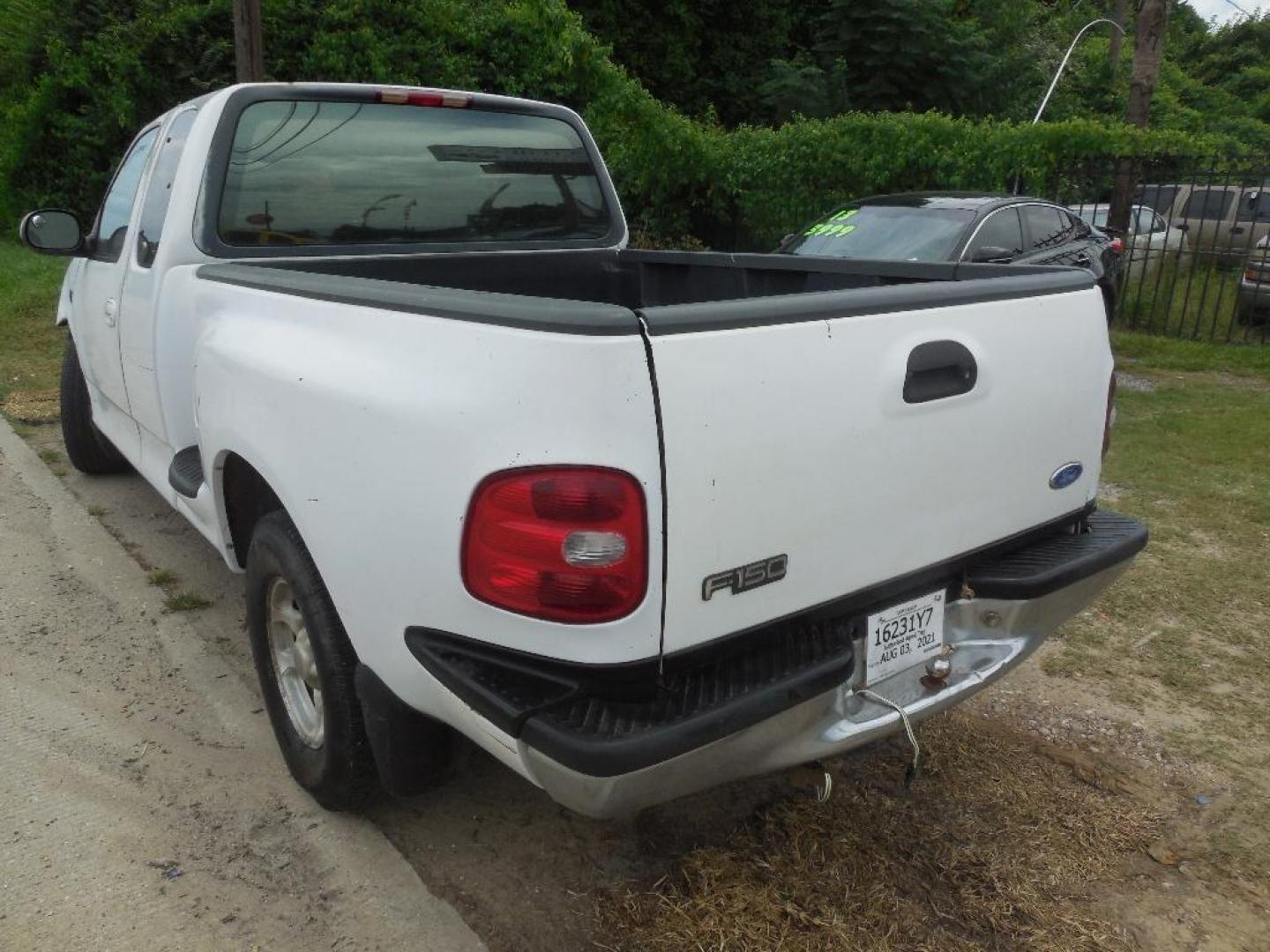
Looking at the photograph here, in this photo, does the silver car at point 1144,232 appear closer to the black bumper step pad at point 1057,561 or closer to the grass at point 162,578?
the black bumper step pad at point 1057,561

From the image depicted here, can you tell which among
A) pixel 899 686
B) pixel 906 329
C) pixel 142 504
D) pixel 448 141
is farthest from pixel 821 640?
pixel 142 504

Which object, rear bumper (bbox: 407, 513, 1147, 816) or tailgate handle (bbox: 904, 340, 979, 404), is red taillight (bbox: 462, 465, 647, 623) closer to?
rear bumper (bbox: 407, 513, 1147, 816)

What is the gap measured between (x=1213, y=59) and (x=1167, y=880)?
47558mm

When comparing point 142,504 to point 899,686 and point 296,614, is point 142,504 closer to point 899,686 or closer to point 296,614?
point 296,614

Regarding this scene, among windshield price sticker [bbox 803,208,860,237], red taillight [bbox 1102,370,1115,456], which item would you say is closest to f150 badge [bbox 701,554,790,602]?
red taillight [bbox 1102,370,1115,456]

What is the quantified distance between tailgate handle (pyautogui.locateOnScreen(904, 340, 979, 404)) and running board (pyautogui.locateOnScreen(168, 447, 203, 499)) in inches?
86.5

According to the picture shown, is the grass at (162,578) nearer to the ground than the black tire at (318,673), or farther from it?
nearer to the ground

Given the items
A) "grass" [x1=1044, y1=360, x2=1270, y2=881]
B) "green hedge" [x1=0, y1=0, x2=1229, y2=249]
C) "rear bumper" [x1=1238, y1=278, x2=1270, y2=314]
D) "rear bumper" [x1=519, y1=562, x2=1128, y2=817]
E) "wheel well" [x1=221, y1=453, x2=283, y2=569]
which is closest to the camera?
"rear bumper" [x1=519, y1=562, x2=1128, y2=817]

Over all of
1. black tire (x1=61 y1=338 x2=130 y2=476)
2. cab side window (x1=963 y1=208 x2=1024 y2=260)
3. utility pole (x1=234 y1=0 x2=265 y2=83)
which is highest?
utility pole (x1=234 y1=0 x2=265 y2=83)

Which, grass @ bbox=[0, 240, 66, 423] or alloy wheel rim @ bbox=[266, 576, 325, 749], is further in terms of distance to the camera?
grass @ bbox=[0, 240, 66, 423]

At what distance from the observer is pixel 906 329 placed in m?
2.20

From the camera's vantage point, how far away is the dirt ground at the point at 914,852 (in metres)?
2.40

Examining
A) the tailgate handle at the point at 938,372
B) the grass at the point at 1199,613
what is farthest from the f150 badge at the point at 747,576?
the grass at the point at 1199,613

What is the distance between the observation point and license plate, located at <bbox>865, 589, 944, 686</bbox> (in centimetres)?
232
